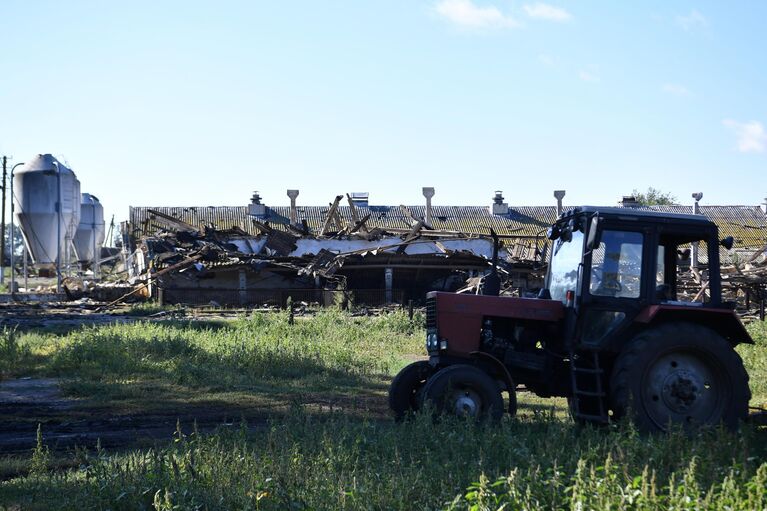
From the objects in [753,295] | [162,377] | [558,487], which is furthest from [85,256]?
[558,487]

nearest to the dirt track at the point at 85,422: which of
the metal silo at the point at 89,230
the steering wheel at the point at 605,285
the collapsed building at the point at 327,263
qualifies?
the steering wheel at the point at 605,285

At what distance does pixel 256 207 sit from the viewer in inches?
1927

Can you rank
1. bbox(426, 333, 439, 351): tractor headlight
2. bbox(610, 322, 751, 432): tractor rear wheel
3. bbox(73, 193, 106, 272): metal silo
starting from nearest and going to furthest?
1. bbox(610, 322, 751, 432): tractor rear wheel
2. bbox(426, 333, 439, 351): tractor headlight
3. bbox(73, 193, 106, 272): metal silo

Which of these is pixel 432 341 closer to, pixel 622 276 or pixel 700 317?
pixel 622 276

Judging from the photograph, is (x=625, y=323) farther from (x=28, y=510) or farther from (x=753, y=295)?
(x=753, y=295)

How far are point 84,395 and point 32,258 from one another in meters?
30.6

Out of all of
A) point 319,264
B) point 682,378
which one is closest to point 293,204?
point 319,264

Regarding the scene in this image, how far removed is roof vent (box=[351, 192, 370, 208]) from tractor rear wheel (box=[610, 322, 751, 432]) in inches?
1615

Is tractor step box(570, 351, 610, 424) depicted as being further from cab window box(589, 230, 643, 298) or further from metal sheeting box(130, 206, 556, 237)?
metal sheeting box(130, 206, 556, 237)

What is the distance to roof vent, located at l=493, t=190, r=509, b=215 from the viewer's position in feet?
164

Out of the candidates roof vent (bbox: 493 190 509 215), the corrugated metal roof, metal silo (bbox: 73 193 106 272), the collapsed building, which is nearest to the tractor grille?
the collapsed building

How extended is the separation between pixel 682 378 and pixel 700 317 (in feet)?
2.24

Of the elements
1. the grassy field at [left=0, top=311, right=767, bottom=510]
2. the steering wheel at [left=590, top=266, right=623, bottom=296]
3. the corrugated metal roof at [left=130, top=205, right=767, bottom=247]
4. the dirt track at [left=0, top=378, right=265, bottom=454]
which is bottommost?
the dirt track at [left=0, top=378, right=265, bottom=454]

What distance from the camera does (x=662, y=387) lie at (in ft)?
29.2
